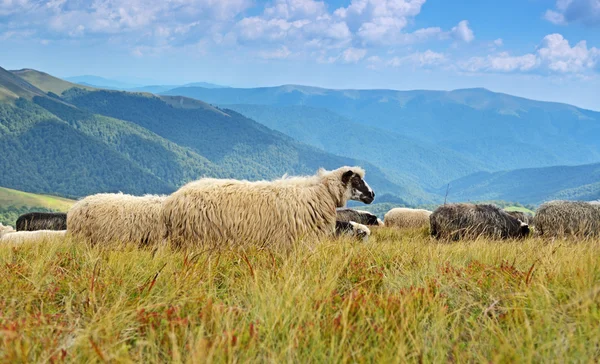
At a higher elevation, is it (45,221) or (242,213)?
(242,213)

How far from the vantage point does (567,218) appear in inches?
565

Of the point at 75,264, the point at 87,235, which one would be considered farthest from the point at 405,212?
the point at 75,264

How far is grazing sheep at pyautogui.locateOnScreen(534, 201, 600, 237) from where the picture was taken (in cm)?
1398

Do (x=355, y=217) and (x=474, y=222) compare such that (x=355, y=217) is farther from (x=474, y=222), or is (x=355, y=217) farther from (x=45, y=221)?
(x=45, y=221)

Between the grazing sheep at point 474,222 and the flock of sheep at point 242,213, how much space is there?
54.1 inches

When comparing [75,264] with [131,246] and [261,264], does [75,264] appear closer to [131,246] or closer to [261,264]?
[261,264]

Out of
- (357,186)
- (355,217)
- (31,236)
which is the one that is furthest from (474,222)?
(31,236)

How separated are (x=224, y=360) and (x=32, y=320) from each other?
141 cm

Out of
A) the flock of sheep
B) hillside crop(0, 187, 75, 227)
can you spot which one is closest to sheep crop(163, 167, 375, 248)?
the flock of sheep

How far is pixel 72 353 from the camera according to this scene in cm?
285

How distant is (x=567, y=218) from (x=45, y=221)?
1803 cm

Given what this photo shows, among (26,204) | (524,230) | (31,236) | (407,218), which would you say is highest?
(524,230)

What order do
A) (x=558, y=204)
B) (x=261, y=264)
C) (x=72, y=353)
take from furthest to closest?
(x=558, y=204) < (x=261, y=264) < (x=72, y=353)

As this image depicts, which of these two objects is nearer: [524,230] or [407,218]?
[524,230]
